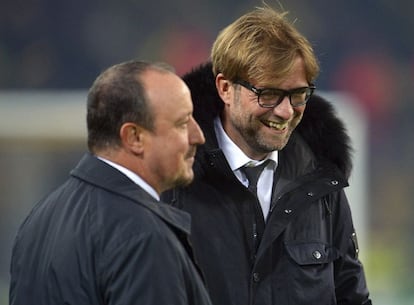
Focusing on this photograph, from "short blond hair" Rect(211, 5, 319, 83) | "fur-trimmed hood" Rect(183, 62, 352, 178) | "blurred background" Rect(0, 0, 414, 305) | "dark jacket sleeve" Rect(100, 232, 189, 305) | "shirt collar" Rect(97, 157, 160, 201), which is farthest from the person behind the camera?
"blurred background" Rect(0, 0, 414, 305)

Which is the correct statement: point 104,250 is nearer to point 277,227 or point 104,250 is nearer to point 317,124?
point 277,227

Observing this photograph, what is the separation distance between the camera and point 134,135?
2068 mm

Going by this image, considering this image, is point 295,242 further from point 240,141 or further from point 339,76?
point 339,76

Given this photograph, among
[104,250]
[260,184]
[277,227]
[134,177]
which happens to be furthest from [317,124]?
[104,250]

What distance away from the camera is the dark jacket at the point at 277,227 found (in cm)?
271

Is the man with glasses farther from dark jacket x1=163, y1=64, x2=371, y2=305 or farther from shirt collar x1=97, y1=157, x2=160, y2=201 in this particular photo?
shirt collar x1=97, y1=157, x2=160, y2=201

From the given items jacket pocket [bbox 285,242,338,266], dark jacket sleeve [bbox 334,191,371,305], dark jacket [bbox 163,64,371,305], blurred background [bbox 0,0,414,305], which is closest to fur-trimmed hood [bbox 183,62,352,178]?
dark jacket [bbox 163,64,371,305]

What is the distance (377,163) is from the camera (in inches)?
249

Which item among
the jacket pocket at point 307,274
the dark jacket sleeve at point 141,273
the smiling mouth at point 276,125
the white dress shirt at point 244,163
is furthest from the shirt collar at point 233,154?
the dark jacket sleeve at point 141,273

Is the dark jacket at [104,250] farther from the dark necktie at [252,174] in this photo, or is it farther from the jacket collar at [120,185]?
the dark necktie at [252,174]

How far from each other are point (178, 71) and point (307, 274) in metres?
3.57

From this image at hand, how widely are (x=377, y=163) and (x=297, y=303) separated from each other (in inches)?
145

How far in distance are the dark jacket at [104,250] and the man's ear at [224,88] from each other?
681mm

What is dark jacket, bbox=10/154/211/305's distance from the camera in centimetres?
198
